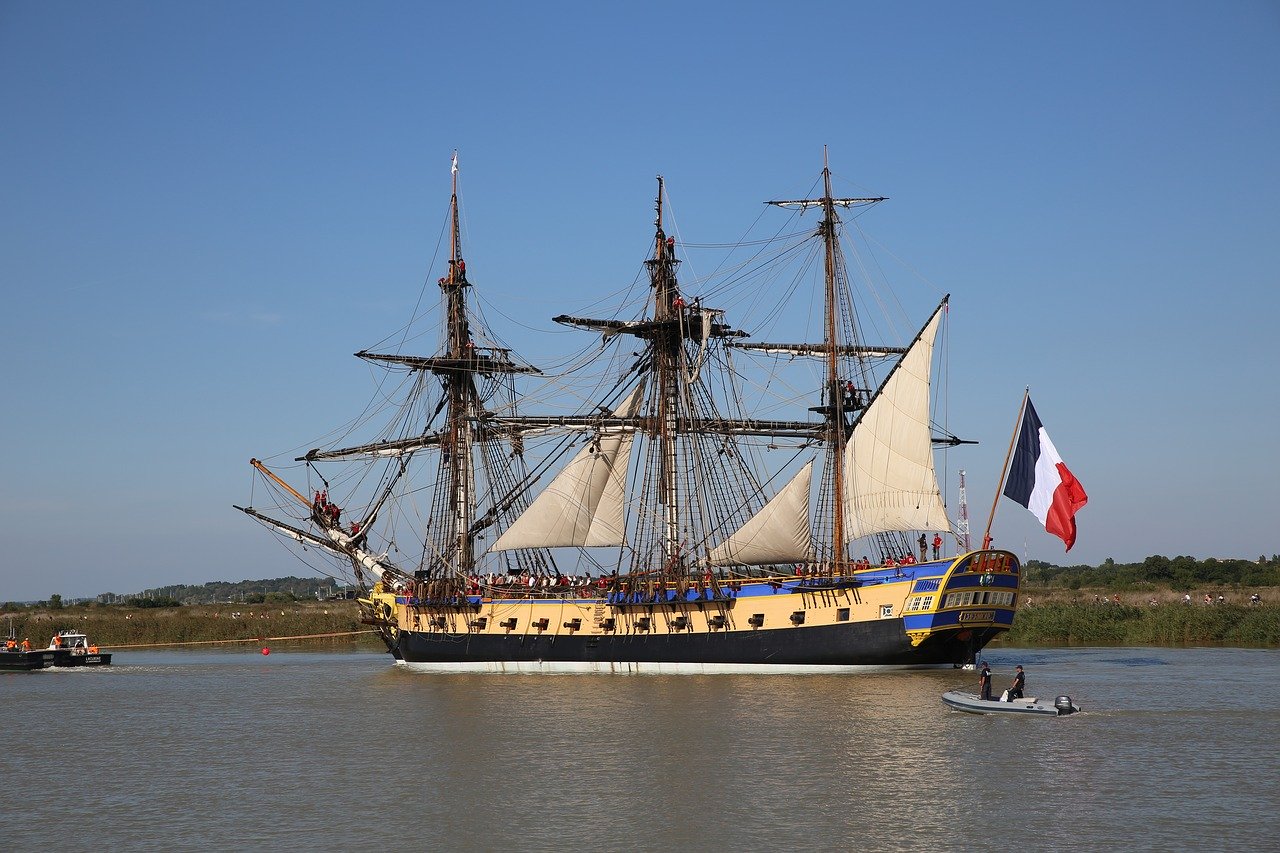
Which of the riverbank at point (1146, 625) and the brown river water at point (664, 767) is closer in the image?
the brown river water at point (664, 767)

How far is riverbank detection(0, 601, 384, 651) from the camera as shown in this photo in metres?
97.7

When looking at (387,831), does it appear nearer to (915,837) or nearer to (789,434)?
(915,837)

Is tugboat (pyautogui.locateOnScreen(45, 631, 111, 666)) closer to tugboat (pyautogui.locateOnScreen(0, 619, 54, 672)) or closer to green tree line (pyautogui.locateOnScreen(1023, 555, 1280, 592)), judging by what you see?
tugboat (pyautogui.locateOnScreen(0, 619, 54, 672))

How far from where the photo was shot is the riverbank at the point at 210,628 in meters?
97.7

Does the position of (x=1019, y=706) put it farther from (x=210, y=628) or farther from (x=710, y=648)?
(x=210, y=628)

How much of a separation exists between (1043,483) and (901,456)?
10981 mm

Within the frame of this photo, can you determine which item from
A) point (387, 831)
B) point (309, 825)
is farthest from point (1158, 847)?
point (309, 825)

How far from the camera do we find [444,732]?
42594 mm

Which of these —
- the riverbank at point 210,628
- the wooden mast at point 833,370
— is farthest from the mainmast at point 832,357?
the riverbank at point 210,628

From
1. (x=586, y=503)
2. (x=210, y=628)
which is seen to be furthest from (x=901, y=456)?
(x=210, y=628)

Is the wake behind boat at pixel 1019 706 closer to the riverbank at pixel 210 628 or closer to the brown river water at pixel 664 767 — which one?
the brown river water at pixel 664 767

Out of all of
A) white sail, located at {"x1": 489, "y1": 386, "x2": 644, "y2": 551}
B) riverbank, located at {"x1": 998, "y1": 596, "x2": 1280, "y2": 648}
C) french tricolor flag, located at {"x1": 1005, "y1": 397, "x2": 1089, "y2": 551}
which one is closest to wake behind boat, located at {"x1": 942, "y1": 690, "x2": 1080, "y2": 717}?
french tricolor flag, located at {"x1": 1005, "y1": 397, "x2": 1089, "y2": 551}

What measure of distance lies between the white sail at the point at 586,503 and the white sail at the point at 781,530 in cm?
894

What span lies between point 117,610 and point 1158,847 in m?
118
